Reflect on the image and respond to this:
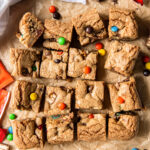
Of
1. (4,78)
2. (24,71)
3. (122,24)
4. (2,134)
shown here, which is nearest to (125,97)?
(122,24)

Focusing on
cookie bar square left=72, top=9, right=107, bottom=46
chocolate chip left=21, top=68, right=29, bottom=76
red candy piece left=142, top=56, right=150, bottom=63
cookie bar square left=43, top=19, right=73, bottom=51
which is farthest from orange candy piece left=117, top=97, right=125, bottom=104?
chocolate chip left=21, top=68, right=29, bottom=76

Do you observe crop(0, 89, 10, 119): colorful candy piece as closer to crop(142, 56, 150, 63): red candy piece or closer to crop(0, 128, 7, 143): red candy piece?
crop(0, 128, 7, 143): red candy piece

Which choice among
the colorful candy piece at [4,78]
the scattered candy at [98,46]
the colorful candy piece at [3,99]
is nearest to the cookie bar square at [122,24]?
the scattered candy at [98,46]

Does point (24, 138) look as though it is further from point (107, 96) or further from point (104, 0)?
point (104, 0)

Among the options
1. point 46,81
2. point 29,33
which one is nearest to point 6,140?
point 46,81

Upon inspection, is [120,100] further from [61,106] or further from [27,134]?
[27,134]
